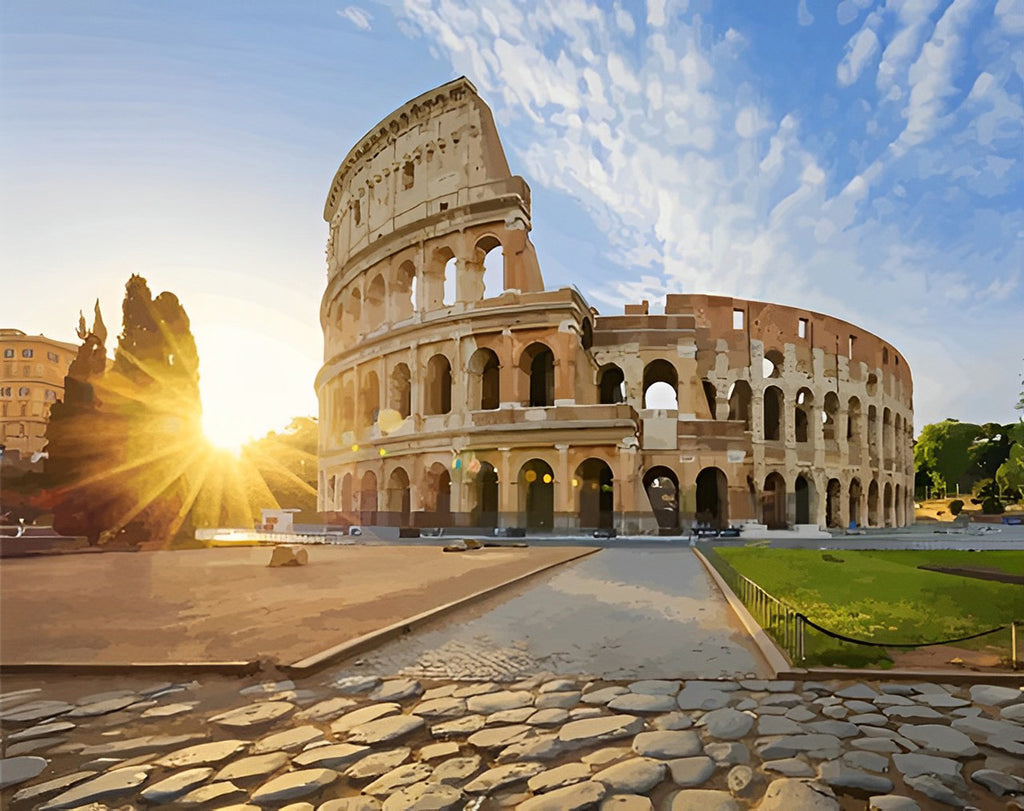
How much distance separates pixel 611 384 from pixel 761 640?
36.0m

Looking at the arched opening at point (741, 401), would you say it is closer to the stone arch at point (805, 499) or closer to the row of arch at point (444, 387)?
the stone arch at point (805, 499)

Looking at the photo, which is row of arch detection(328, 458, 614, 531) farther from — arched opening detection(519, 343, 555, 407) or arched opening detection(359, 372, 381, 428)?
arched opening detection(519, 343, 555, 407)

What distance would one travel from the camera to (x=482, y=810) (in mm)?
3264

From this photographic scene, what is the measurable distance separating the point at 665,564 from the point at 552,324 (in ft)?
57.3

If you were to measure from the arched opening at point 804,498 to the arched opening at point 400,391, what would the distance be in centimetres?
2584

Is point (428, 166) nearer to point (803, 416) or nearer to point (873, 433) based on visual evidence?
point (803, 416)

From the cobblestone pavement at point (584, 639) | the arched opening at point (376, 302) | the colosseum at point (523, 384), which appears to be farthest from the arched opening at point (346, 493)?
the cobblestone pavement at point (584, 639)

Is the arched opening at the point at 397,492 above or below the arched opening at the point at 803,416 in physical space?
below

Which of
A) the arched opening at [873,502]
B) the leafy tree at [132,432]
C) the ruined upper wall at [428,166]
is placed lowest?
the arched opening at [873,502]

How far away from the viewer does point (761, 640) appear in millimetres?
6812

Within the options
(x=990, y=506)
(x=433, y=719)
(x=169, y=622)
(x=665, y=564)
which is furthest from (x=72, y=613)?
(x=990, y=506)

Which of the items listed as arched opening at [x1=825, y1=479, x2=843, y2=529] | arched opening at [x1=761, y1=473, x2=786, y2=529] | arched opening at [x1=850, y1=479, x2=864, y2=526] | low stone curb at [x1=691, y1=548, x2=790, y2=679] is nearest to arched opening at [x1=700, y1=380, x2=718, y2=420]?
arched opening at [x1=761, y1=473, x2=786, y2=529]

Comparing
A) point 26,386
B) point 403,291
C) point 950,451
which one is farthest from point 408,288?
point 950,451

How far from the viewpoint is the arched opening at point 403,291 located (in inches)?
1517
